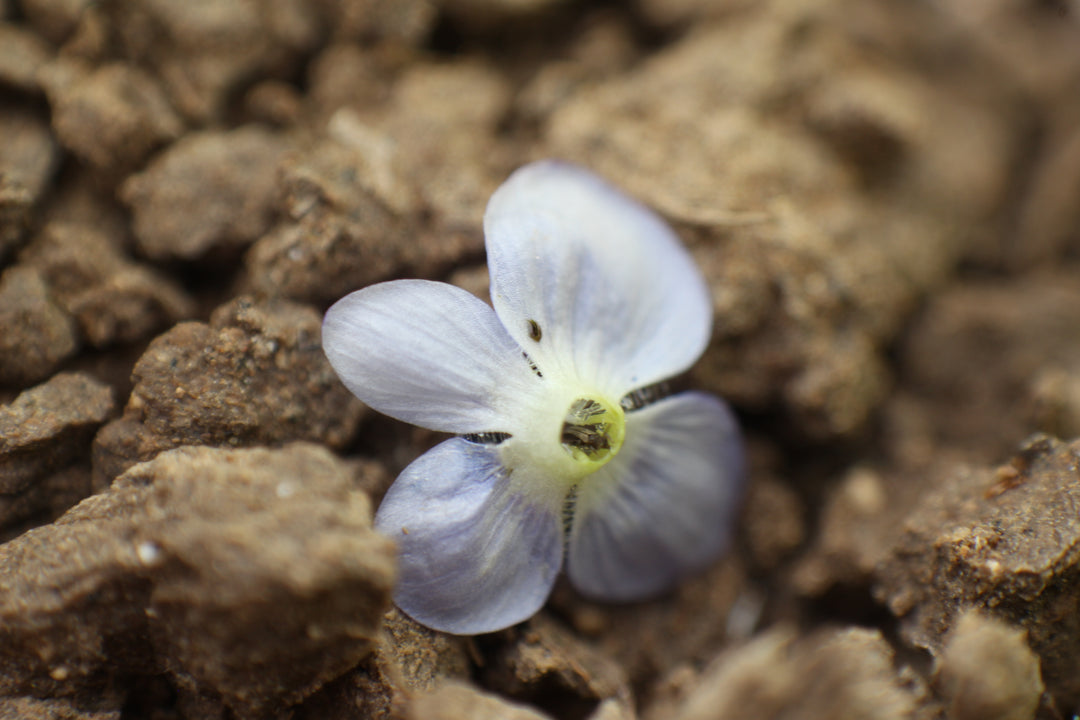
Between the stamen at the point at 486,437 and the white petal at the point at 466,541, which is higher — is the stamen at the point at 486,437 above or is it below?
above

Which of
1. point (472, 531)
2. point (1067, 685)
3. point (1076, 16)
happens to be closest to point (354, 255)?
point (472, 531)

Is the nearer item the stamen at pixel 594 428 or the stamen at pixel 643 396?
the stamen at pixel 594 428

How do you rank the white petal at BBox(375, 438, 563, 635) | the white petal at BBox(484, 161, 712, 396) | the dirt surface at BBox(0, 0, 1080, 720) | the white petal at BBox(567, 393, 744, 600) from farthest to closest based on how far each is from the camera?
1. the white petal at BBox(567, 393, 744, 600)
2. the white petal at BBox(484, 161, 712, 396)
3. the white petal at BBox(375, 438, 563, 635)
4. the dirt surface at BBox(0, 0, 1080, 720)

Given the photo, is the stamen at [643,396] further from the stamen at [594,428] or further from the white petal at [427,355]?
the white petal at [427,355]

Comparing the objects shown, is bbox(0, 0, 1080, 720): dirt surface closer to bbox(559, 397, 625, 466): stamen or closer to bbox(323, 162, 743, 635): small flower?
bbox(323, 162, 743, 635): small flower

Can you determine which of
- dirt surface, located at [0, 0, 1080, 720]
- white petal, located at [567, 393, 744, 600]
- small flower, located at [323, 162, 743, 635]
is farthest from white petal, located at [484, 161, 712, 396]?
dirt surface, located at [0, 0, 1080, 720]

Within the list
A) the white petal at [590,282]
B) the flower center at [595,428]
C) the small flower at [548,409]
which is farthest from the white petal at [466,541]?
the white petal at [590,282]

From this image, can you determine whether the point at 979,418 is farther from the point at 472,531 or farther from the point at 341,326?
the point at 341,326

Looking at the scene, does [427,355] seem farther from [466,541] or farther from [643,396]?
[643,396]
